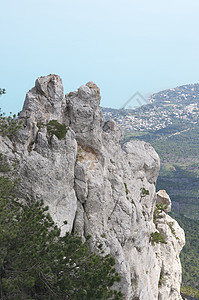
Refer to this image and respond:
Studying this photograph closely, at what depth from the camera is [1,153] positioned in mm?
15609

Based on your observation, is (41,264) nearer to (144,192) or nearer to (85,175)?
(85,175)

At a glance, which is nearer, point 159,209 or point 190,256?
Result: point 159,209

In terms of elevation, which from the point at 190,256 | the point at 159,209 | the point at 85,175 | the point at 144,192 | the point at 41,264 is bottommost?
the point at 190,256

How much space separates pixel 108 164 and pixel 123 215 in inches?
176

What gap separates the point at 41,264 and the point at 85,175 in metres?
7.90

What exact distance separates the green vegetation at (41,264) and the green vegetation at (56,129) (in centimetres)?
474

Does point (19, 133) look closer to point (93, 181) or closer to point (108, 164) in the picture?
point (93, 181)

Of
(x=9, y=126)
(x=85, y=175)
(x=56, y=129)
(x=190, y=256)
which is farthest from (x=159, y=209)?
(x=190, y=256)

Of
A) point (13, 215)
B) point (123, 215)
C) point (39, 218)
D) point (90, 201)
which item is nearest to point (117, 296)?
point (39, 218)

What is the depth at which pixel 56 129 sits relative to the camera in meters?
18.5

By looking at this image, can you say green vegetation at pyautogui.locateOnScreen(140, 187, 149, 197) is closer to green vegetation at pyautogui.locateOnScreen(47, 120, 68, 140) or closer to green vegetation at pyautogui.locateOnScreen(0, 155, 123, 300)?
green vegetation at pyautogui.locateOnScreen(47, 120, 68, 140)

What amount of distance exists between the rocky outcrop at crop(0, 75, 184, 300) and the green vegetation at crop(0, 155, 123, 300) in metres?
1.93

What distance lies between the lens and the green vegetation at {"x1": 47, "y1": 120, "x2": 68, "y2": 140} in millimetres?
18188

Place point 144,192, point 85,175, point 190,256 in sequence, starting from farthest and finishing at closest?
point 190,256, point 144,192, point 85,175
